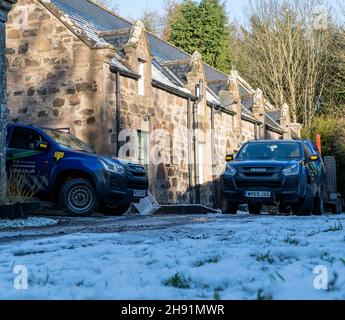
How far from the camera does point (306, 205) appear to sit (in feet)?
41.3

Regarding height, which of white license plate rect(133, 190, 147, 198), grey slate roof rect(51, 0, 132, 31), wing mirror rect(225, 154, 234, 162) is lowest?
white license plate rect(133, 190, 147, 198)

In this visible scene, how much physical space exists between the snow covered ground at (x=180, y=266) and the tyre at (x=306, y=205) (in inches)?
257

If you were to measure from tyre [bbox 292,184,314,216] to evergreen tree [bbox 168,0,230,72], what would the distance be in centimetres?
3170

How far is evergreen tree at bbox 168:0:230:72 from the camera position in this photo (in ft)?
143

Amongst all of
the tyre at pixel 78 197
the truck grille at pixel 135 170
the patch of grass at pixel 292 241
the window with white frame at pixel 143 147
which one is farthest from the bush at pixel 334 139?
the patch of grass at pixel 292 241

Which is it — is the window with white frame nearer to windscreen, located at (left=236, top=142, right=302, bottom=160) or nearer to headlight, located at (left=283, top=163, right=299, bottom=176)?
windscreen, located at (left=236, top=142, right=302, bottom=160)

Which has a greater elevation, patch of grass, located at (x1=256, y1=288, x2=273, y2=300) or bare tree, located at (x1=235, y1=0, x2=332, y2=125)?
bare tree, located at (x1=235, y1=0, x2=332, y2=125)

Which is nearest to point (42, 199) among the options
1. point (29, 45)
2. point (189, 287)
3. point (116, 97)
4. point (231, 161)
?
point (231, 161)

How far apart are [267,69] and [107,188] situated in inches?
1216

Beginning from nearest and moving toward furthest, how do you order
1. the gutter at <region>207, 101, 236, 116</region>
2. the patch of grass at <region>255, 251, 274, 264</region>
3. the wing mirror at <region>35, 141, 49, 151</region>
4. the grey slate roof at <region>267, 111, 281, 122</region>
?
the patch of grass at <region>255, 251, 274, 264</region>
the wing mirror at <region>35, 141, 49, 151</region>
the gutter at <region>207, 101, 236, 116</region>
the grey slate roof at <region>267, 111, 281, 122</region>

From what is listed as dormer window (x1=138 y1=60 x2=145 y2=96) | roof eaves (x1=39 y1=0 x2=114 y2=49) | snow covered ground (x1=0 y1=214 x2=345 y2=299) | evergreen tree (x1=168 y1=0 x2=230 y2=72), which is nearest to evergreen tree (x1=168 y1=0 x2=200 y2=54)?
evergreen tree (x1=168 y1=0 x2=230 y2=72)

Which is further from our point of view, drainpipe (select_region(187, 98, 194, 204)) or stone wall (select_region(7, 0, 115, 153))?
drainpipe (select_region(187, 98, 194, 204))

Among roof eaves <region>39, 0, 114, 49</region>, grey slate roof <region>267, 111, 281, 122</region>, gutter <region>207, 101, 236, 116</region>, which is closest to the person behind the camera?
roof eaves <region>39, 0, 114, 49</region>
